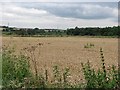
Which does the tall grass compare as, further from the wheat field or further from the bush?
the wheat field

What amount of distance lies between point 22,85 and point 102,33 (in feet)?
333

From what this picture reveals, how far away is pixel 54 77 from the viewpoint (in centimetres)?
648

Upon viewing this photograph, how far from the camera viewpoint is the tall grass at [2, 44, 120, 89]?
5.88 metres

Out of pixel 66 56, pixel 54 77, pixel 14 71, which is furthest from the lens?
pixel 66 56

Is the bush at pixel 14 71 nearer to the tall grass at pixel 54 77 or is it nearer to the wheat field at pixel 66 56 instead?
the tall grass at pixel 54 77

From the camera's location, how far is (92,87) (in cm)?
586

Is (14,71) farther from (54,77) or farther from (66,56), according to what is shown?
(66,56)

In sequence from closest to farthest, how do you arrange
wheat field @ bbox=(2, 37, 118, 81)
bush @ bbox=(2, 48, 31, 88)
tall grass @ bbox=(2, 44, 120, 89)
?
1. tall grass @ bbox=(2, 44, 120, 89)
2. bush @ bbox=(2, 48, 31, 88)
3. wheat field @ bbox=(2, 37, 118, 81)

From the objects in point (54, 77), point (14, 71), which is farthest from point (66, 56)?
point (54, 77)

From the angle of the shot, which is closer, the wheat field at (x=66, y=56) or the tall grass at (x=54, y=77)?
the tall grass at (x=54, y=77)

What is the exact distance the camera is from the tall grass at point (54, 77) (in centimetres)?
588

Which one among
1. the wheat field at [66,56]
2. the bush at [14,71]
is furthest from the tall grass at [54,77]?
the wheat field at [66,56]

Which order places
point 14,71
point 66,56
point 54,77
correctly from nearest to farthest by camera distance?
point 54,77 → point 14,71 → point 66,56

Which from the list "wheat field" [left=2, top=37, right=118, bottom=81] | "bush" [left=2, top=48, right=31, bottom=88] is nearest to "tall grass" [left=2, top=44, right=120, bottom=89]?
"bush" [left=2, top=48, right=31, bottom=88]
